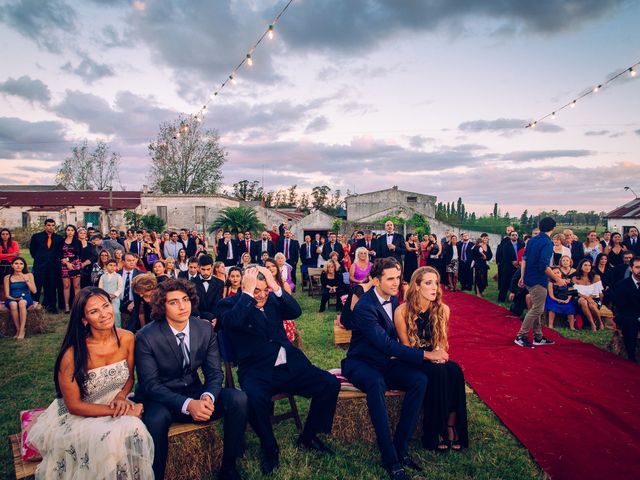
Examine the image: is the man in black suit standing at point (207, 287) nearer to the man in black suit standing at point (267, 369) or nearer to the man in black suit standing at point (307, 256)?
the man in black suit standing at point (267, 369)

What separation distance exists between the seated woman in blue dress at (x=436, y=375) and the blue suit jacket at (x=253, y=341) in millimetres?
1080

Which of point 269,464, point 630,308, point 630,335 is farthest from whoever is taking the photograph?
point 630,308

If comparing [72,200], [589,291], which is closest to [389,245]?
[589,291]

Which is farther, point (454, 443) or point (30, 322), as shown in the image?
point (30, 322)

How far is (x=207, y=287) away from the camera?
6.23m

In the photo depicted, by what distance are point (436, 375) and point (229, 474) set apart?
189cm

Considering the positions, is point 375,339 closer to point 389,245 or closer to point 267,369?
point 267,369

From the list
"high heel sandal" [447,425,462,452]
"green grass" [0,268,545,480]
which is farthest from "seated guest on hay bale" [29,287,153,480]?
"high heel sandal" [447,425,462,452]

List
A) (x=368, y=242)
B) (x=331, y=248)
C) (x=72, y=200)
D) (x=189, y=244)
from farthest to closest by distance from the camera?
(x=72, y=200) → (x=189, y=244) → (x=331, y=248) → (x=368, y=242)

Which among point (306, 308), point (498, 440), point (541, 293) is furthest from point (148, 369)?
point (306, 308)

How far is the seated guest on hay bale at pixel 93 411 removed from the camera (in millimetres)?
2666

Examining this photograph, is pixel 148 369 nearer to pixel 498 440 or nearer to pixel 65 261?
pixel 498 440

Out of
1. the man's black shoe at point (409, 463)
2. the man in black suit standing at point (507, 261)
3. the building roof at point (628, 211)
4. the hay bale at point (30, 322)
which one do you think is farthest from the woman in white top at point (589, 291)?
the building roof at point (628, 211)

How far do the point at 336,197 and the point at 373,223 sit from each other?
36516 mm
